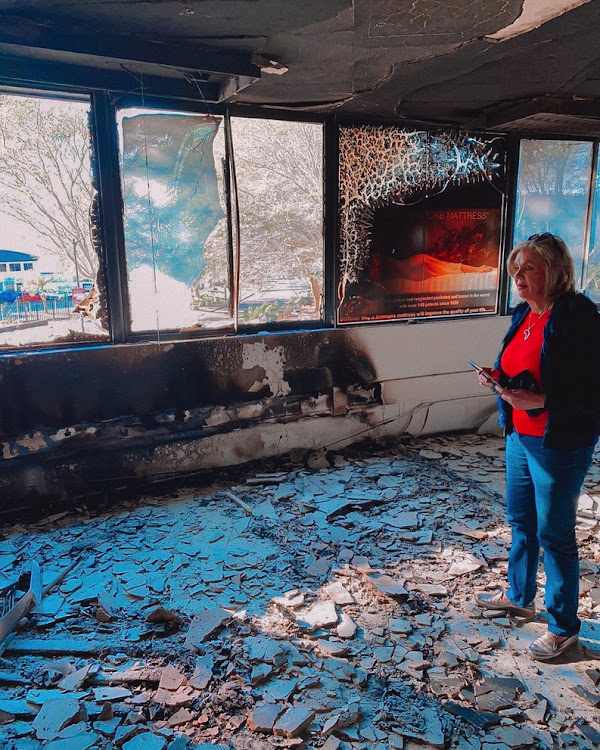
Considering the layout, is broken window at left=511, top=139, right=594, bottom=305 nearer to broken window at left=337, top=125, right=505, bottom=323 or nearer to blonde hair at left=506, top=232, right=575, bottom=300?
broken window at left=337, top=125, right=505, bottom=323

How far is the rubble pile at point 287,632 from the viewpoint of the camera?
6.94 feet

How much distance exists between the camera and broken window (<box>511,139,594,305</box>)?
546cm

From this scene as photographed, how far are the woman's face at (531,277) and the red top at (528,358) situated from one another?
0.26ft

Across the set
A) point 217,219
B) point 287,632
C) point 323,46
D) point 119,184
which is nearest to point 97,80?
point 119,184

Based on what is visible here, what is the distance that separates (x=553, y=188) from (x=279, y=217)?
9.74ft

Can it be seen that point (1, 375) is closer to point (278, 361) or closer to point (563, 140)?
point (278, 361)

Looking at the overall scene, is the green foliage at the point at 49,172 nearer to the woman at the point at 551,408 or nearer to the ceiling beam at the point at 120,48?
the ceiling beam at the point at 120,48

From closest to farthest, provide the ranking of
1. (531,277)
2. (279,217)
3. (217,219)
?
(531,277) → (217,219) → (279,217)

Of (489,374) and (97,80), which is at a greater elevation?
(97,80)

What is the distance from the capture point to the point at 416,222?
16.5 feet

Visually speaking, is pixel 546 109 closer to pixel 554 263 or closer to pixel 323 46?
pixel 323 46

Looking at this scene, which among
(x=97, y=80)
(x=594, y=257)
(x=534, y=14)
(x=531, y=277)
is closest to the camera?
(x=531, y=277)

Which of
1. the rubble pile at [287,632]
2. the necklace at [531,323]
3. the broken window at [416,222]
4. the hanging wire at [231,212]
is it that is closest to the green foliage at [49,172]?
the hanging wire at [231,212]

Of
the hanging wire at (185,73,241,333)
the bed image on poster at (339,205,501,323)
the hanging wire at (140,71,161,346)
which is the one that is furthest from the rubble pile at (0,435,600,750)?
the bed image on poster at (339,205,501,323)
